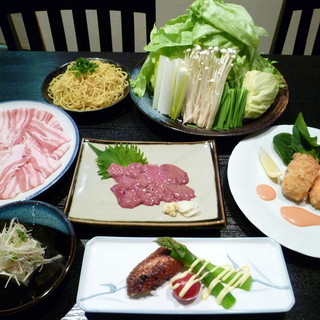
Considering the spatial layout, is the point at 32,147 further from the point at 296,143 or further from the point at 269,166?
the point at 296,143

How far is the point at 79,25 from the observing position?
2.98 meters

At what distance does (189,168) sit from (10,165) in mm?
992

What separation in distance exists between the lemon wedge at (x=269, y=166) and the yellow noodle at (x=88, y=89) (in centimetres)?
106

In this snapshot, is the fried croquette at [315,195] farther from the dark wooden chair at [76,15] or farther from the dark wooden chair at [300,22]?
the dark wooden chair at [76,15]

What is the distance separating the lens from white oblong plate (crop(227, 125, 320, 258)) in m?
1.44

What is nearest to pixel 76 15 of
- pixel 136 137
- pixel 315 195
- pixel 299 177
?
pixel 136 137

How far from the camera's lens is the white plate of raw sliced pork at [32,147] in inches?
64.6

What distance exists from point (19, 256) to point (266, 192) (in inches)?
48.0

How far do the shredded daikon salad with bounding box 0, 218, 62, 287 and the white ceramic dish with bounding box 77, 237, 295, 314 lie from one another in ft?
0.63

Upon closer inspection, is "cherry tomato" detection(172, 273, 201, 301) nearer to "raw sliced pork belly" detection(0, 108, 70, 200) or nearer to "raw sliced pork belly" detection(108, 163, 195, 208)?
"raw sliced pork belly" detection(108, 163, 195, 208)

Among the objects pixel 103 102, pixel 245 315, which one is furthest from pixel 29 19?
pixel 245 315

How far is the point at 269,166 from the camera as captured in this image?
5.87 ft

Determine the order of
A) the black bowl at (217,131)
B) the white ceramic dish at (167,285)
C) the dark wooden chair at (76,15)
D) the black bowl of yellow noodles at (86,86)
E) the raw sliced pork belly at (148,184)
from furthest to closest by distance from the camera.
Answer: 1. the dark wooden chair at (76,15)
2. the black bowl of yellow noodles at (86,86)
3. the black bowl at (217,131)
4. the raw sliced pork belly at (148,184)
5. the white ceramic dish at (167,285)

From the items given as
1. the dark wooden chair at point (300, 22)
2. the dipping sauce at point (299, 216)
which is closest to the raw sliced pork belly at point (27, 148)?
the dipping sauce at point (299, 216)
